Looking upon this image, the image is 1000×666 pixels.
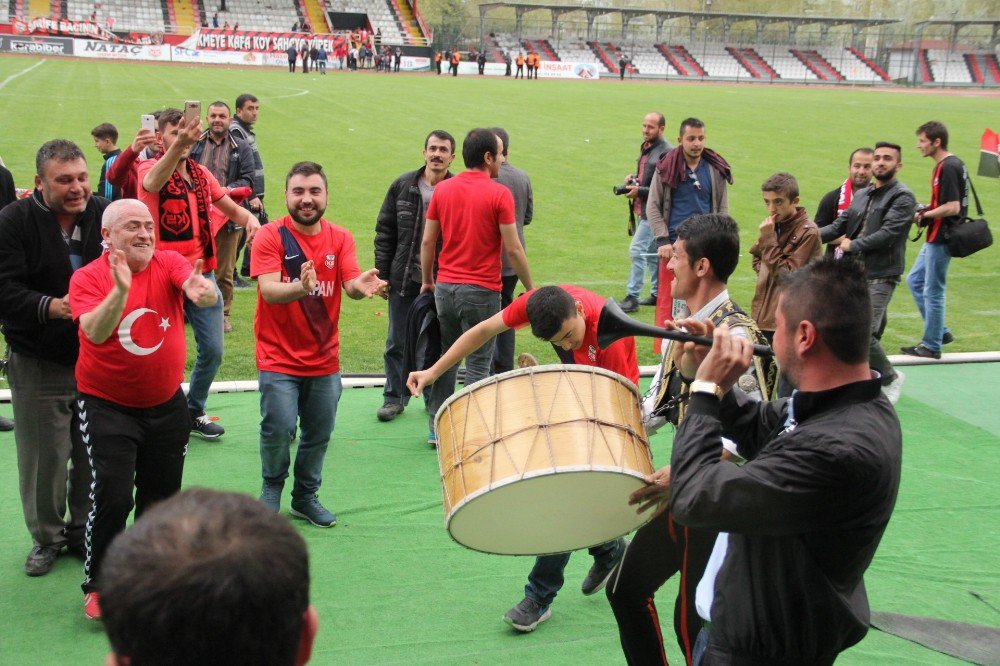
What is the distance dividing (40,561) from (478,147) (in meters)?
3.83

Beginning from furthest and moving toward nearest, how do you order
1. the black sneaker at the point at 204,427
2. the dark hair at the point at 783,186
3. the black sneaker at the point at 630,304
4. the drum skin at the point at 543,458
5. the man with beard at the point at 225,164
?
the black sneaker at the point at 630,304
the man with beard at the point at 225,164
the dark hair at the point at 783,186
the black sneaker at the point at 204,427
the drum skin at the point at 543,458

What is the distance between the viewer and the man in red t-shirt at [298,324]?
5.51 metres

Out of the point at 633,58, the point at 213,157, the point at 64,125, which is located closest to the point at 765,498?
the point at 213,157

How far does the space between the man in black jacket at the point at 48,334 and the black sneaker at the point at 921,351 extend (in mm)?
7695

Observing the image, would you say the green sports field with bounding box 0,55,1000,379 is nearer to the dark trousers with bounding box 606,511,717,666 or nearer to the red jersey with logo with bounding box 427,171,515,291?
the red jersey with logo with bounding box 427,171,515,291

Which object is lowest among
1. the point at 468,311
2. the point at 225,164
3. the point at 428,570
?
the point at 428,570

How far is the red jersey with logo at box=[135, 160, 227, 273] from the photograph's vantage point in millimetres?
6406

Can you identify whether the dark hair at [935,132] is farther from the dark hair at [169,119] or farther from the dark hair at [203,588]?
the dark hair at [203,588]

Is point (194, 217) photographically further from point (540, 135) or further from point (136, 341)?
point (540, 135)

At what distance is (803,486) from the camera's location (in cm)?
258

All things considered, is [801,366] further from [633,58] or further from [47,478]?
[633,58]

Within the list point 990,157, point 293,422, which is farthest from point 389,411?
point 990,157

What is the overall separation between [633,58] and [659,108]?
130 feet

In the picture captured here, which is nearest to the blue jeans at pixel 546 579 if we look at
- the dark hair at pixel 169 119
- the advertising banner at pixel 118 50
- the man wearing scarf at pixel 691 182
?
the dark hair at pixel 169 119
